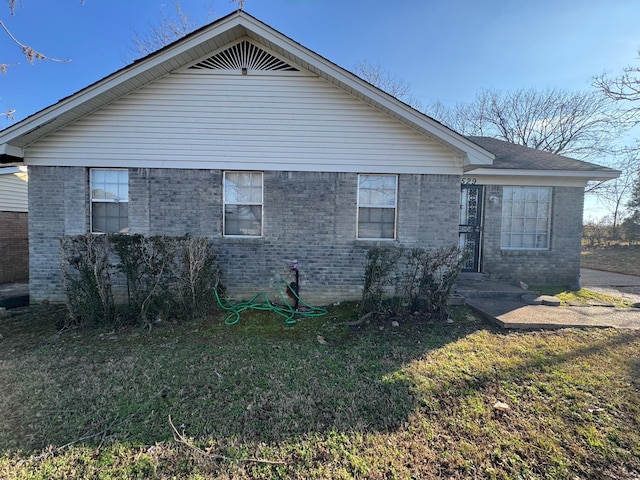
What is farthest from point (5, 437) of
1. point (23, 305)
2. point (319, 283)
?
point (23, 305)

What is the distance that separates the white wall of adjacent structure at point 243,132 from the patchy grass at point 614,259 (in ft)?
41.4

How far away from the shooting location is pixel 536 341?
183 inches

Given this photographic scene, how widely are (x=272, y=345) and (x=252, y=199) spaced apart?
3.27 m

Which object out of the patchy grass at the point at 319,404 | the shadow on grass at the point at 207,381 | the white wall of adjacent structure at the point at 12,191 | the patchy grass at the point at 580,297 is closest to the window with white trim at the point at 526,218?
the patchy grass at the point at 580,297

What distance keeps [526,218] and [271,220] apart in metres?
7.16

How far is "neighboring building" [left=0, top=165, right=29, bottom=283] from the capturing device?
8.98 meters

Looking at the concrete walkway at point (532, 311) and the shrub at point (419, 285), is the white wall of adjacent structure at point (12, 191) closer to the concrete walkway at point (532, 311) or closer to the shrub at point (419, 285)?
the shrub at point (419, 285)

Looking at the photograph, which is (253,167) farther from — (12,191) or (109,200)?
(12,191)

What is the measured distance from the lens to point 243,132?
632cm

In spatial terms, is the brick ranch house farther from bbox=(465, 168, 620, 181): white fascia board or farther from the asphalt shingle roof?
the asphalt shingle roof

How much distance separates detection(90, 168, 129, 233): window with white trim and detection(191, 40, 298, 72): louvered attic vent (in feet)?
9.52

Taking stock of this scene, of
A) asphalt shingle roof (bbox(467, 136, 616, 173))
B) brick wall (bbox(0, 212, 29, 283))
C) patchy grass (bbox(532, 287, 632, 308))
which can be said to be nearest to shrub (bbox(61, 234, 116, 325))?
brick wall (bbox(0, 212, 29, 283))

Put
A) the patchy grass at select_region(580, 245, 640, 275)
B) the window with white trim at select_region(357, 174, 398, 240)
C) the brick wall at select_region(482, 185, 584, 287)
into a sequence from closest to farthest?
the window with white trim at select_region(357, 174, 398, 240), the brick wall at select_region(482, 185, 584, 287), the patchy grass at select_region(580, 245, 640, 275)

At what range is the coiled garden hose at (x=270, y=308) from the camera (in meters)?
5.87
